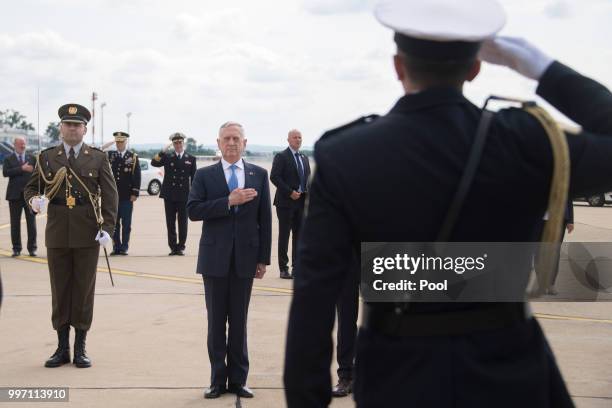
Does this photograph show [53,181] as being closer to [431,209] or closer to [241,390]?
[241,390]

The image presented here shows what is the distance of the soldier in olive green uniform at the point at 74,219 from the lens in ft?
23.6

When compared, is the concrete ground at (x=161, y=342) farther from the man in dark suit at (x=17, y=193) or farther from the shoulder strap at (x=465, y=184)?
the shoulder strap at (x=465, y=184)

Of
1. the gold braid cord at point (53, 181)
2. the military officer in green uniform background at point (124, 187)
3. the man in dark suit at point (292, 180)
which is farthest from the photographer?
→ the military officer in green uniform background at point (124, 187)

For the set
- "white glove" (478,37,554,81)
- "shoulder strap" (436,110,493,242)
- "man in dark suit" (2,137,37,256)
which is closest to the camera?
"shoulder strap" (436,110,493,242)

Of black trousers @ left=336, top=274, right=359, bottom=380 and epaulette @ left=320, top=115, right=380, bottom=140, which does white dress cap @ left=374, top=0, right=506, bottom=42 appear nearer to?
epaulette @ left=320, top=115, right=380, bottom=140

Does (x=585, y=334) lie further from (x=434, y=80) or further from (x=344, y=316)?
(x=434, y=80)

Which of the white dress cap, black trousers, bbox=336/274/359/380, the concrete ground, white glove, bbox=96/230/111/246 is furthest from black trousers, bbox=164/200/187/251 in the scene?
the white dress cap

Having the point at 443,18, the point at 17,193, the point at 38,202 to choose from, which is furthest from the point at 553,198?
the point at 17,193

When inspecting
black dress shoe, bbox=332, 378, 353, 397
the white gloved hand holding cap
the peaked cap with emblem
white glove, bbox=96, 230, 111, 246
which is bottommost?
black dress shoe, bbox=332, 378, 353, 397

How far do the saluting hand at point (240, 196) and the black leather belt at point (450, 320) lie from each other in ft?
13.6

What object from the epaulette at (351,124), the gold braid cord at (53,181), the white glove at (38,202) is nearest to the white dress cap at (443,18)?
the epaulette at (351,124)

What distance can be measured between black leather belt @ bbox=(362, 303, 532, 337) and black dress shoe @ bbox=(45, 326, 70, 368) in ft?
17.6

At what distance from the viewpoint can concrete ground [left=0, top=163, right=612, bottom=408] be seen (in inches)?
250

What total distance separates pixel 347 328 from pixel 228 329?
0.83 metres
